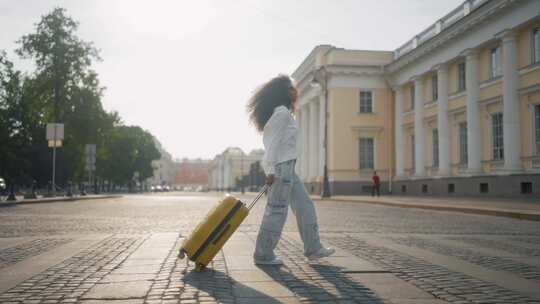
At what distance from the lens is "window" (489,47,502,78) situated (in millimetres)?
28406

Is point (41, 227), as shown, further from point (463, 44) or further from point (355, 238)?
point (463, 44)

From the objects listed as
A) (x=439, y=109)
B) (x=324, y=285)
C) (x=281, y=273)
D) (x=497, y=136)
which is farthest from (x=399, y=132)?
(x=324, y=285)

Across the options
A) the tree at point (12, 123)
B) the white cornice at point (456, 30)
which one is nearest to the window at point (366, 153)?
the white cornice at point (456, 30)

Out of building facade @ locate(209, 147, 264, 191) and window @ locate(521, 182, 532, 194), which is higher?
building facade @ locate(209, 147, 264, 191)

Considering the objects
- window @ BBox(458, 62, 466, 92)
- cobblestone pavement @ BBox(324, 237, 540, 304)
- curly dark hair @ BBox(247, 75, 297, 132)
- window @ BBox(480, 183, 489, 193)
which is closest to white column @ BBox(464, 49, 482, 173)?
window @ BBox(480, 183, 489, 193)

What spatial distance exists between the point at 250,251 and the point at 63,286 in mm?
2718

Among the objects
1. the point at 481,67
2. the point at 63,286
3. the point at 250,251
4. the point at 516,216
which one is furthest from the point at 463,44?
the point at 63,286

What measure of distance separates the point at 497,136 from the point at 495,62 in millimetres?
3893

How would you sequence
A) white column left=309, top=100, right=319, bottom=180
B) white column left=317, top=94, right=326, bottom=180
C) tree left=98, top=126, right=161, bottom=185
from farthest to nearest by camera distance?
tree left=98, top=126, right=161, bottom=185 → white column left=309, top=100, right=319, bottom=180 → white column left=317, top=94, right=326, bottom=180

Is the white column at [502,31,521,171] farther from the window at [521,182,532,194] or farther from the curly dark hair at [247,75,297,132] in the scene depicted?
the curly dark hair at [247,75,297,132]

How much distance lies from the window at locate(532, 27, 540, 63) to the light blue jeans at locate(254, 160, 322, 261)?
76.3 feet

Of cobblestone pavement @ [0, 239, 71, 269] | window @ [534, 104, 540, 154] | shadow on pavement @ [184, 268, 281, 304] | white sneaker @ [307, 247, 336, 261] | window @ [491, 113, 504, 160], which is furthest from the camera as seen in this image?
window @ [491, 113, 504, 160]

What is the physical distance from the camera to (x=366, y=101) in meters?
44.2

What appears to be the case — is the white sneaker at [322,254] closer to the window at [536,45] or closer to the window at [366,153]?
the window at [536,45]
